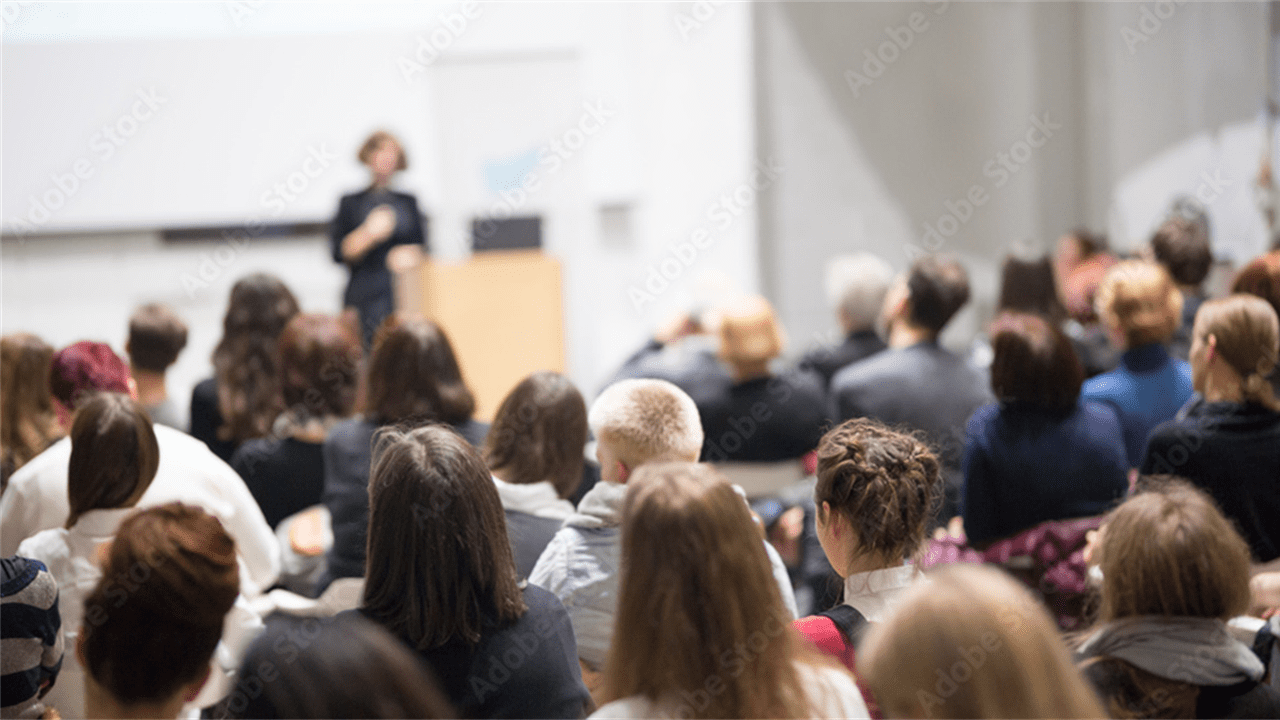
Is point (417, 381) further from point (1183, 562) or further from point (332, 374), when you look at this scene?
point (1183, 562)

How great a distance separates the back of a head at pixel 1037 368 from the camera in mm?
2721

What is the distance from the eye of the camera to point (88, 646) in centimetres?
138

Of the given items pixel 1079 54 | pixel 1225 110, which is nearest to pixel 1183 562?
pixel 1225 110

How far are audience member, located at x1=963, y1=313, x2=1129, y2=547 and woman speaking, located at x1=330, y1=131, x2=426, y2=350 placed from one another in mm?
3143

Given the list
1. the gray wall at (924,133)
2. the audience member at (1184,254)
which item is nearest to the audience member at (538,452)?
the audience member at (1184,254)

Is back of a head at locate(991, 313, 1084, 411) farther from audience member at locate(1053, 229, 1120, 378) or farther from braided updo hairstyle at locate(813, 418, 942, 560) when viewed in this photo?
audience member at locate(1053, 229, 1120, 378)

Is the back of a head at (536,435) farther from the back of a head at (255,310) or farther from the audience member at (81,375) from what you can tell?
the back of a head at (255,310)

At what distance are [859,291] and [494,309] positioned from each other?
1775 mm

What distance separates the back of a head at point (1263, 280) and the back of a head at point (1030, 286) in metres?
1.14

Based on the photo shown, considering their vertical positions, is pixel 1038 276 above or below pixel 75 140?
below

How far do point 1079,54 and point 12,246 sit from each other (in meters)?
6.75

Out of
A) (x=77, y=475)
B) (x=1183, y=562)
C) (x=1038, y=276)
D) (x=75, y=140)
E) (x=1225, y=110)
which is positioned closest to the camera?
(x=1183, y=562)

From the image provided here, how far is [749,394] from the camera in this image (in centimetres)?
386

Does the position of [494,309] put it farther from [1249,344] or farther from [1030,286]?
[1249,344]
